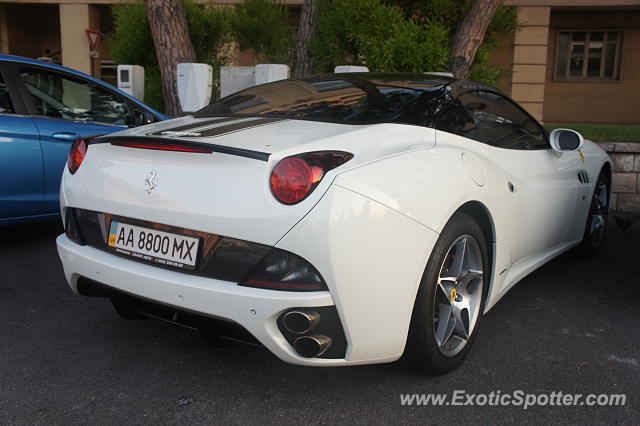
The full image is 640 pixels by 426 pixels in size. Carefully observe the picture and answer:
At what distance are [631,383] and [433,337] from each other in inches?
36.1

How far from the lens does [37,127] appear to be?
4273 mm

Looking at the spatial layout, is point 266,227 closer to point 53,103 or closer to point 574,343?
point 574,343

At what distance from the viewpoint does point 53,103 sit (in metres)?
4.54

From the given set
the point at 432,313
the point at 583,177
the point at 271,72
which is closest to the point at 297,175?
the point at 432,313

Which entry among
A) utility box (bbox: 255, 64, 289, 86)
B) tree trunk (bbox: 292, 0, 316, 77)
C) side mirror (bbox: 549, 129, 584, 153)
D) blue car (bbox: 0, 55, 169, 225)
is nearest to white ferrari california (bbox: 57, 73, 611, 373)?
side mirror (bbox: 549, 129, 584, 153)

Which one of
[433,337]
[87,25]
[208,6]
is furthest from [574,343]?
[87,25]

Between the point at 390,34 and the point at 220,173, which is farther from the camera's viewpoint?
the point at 390,34

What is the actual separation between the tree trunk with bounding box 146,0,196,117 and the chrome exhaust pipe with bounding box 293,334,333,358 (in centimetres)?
615

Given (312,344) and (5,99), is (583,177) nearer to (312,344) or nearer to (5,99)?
(312,344)

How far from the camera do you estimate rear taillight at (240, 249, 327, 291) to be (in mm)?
2006

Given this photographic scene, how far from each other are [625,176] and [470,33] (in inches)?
97.6

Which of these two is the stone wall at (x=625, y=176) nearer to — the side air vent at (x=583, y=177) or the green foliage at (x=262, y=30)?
the side air vent at (x=583, y=177)

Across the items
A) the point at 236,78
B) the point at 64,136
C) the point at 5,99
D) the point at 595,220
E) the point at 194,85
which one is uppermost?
the point at 236,78

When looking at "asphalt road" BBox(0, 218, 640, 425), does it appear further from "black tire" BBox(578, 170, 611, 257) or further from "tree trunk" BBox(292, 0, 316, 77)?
"tree trunk" BBox(292, 0, 316, 77)
